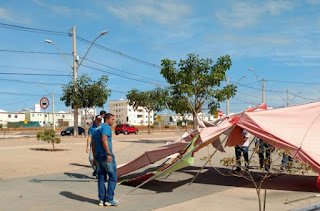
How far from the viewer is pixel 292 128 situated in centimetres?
802

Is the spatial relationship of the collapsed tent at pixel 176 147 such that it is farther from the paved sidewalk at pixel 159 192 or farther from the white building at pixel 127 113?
the white building at pixel 127 113

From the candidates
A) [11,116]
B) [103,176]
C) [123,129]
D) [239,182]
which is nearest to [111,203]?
[103,176]

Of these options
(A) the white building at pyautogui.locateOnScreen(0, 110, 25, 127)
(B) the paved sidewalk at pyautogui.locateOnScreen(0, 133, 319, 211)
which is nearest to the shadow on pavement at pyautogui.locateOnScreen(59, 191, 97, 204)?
(B) the paved sidewalk at pyautogui.locateOnScreen(0, 133, 319, 211)

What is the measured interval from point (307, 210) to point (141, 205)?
4147 mm

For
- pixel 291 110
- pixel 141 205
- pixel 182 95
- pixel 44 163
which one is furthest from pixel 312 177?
pixel 182 95

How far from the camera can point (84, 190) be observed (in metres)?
7.82

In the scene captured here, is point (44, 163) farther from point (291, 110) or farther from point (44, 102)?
point (44, 102)

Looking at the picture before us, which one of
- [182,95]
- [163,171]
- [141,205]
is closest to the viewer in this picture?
[141,205]

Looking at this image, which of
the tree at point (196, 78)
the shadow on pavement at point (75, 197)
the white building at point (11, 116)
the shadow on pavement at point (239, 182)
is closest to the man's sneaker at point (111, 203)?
the shadow on pavement at point (75, 197)

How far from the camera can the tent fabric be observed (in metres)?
7.25

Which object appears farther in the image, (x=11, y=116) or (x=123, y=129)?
(x=11, y=116)

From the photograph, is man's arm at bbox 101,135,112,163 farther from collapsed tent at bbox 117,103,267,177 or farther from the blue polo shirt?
collapsed tent at bbox 117,103,267,177

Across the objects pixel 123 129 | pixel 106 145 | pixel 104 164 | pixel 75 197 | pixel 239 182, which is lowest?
pixel 239 182

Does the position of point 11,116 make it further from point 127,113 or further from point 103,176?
point 103,176
